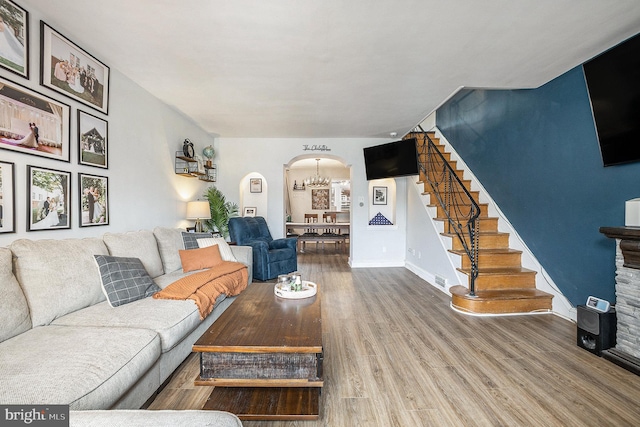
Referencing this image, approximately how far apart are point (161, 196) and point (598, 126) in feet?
15.8

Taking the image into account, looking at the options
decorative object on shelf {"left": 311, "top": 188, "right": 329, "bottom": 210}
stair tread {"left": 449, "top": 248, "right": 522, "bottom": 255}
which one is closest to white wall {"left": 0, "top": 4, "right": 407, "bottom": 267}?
stair tread {"left": 449, "top": 248, "right": 522, "bottom": 255}

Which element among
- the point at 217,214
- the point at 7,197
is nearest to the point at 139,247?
the point at 7,197

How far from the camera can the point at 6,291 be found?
61.1 inches

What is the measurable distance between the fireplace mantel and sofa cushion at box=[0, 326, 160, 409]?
3308 millimetres

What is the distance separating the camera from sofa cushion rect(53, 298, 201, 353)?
1.75 m

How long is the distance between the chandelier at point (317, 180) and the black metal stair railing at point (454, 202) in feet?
12.7

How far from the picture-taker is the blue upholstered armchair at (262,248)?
14.7 ft

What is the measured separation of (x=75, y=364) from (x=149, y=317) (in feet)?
1.91

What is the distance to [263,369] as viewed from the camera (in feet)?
5.15

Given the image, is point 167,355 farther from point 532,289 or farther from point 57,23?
point 532,289

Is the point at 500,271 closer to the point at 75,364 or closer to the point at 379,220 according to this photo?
the point at 379,220

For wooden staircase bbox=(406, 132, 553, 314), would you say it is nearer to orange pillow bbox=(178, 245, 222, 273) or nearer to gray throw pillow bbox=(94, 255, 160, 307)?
orange pillow bbox=(178, 245, 222, 273)

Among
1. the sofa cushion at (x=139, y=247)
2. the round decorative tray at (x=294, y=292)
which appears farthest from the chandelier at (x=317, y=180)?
the round decorative tray at (x=294, y=292)

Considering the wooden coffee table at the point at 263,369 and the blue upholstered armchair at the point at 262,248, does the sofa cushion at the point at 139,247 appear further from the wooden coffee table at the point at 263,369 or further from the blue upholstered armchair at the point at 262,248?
the blue upholstered armchair at the point at 262,248
